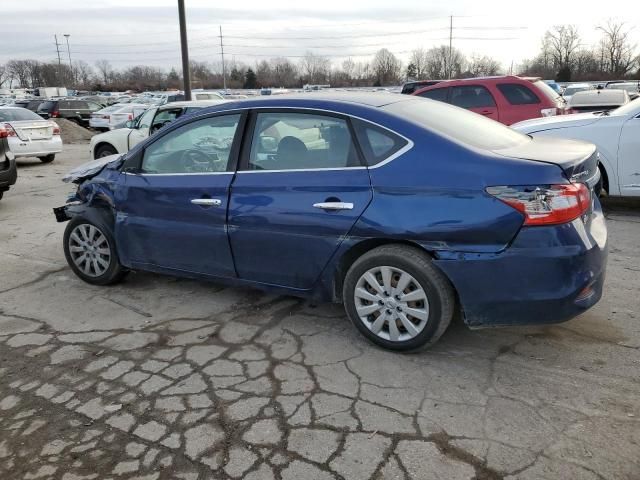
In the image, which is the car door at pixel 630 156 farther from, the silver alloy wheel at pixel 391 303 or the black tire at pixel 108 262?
the black tire at pixel 108 262

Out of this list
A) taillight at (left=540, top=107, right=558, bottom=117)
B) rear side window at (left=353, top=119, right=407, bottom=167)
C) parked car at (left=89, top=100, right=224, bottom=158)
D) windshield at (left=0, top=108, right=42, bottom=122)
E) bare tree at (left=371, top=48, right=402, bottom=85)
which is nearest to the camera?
rear side window at (left=353, top=119, right=407, bottom=167)

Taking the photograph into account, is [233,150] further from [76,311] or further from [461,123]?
[76,311]

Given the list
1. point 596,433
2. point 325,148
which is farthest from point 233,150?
point 596,433

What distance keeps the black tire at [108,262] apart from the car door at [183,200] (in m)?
0.18

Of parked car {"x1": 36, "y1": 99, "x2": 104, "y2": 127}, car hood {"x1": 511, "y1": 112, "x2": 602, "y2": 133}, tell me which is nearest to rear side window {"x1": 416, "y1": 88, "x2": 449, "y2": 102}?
car hood {"x1": 511, "y1": 112, "x2": 602, "y2": 133}

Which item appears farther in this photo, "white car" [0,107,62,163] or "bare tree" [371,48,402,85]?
"bare tree" [371,48,402,85]

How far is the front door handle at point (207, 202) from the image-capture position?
3.98 metres

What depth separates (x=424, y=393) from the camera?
123 inches

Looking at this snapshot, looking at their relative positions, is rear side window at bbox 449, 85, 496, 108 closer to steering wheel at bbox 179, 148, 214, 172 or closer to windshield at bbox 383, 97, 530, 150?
windshield at bbox 383, 97, 530, 150

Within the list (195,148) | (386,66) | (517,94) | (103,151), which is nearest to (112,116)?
(103,151)

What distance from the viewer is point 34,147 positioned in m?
14.0

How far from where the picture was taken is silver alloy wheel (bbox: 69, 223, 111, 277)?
487cm

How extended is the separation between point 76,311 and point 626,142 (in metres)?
6.43

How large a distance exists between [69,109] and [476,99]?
23.6 meters
